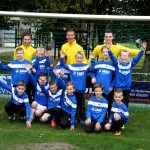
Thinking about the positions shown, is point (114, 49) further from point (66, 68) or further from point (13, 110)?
point (13, 110)

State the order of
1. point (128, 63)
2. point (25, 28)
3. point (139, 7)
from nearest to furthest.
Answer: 1. point (128, 63)
2. point (25, 28)
3. point (139, 7)

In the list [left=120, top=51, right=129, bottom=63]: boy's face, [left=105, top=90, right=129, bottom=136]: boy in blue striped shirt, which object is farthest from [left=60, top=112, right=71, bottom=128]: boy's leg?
[left=120, top=51, right=129, bottom=63]: boy's face

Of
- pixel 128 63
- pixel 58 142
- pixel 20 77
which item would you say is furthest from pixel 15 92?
pixel 128 63

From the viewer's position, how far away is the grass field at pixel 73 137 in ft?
21.1

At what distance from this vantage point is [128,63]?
763 cm

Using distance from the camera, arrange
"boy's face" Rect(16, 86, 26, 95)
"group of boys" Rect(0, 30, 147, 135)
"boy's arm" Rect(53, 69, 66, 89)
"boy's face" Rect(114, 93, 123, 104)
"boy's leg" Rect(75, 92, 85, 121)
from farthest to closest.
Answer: "boy's leg" Rect(75, 92, 85, 121)
"boy's arm" Rect(53, 69, 66, 89)
"boy's face" Rect(16, 86, 26, 95)
"group of boys" Rect(0, 30, 147, 135)
"boy's face" Rect(114, 93, 123, 104)

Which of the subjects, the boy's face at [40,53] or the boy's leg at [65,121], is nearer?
the boy's leg at [65,121]

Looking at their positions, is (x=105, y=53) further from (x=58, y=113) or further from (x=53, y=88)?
(x=58, y=113)

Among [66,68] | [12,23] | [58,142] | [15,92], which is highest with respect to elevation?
[12,23]

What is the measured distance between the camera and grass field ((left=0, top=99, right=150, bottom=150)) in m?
6.43

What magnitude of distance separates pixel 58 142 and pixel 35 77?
6.34 feet

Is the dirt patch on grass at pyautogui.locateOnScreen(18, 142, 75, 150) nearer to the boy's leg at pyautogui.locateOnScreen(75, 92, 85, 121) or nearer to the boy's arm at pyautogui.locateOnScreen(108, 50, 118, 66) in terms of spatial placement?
the boy's leg at pyautogui.locateOnScreen(75, 92, 85, 121)

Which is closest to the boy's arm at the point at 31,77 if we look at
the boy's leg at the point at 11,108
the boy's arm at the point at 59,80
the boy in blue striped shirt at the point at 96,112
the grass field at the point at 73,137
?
the boy's arm at the point at 59,80

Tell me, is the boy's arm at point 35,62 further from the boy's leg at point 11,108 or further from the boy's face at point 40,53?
the boy's leg at point 11,108
